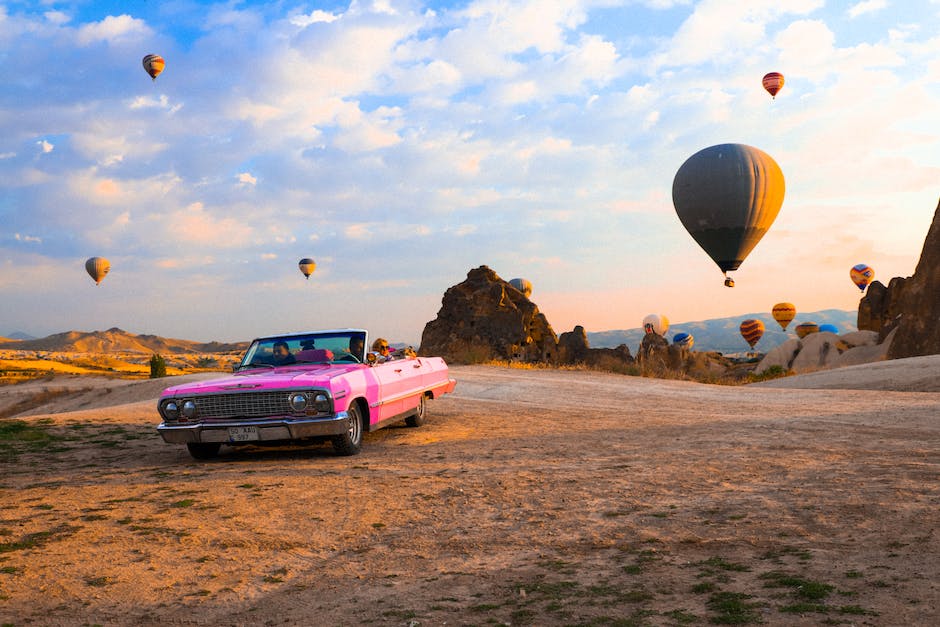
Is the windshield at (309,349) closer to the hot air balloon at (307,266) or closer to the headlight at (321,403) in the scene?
the headlight at (321,403)

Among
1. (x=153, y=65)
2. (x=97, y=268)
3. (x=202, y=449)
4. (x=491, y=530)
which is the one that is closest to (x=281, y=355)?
(x=202, y=449)

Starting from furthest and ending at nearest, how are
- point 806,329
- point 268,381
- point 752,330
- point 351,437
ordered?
point 752,330, point 806,329, point 351,437, point 268,381

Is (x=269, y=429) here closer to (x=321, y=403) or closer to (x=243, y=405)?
(x=243, y=405)

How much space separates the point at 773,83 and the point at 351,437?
54083 millimetres

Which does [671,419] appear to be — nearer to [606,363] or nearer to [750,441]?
[750,441]

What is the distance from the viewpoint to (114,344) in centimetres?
13825

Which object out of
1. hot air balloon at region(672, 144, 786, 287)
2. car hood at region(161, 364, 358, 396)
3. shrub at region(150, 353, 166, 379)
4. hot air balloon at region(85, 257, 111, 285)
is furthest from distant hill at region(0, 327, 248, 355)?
car hood at region(161, 364, 358, 396)

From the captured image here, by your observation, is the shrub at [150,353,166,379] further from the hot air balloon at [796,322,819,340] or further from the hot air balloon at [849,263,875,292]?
the hot air balloon at [849,263,875,292]

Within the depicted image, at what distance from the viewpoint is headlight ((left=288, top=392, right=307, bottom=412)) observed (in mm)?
8773

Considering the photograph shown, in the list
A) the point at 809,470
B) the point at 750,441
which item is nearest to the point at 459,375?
the point at 750,441


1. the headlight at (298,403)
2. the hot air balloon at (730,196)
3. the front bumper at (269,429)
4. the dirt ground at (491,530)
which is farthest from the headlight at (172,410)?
the hot air balloon at (730,196)

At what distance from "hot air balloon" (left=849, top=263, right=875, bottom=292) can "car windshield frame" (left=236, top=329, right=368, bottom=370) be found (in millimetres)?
70361

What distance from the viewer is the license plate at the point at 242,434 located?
8.73 meters

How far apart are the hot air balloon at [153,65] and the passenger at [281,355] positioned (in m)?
48.2
